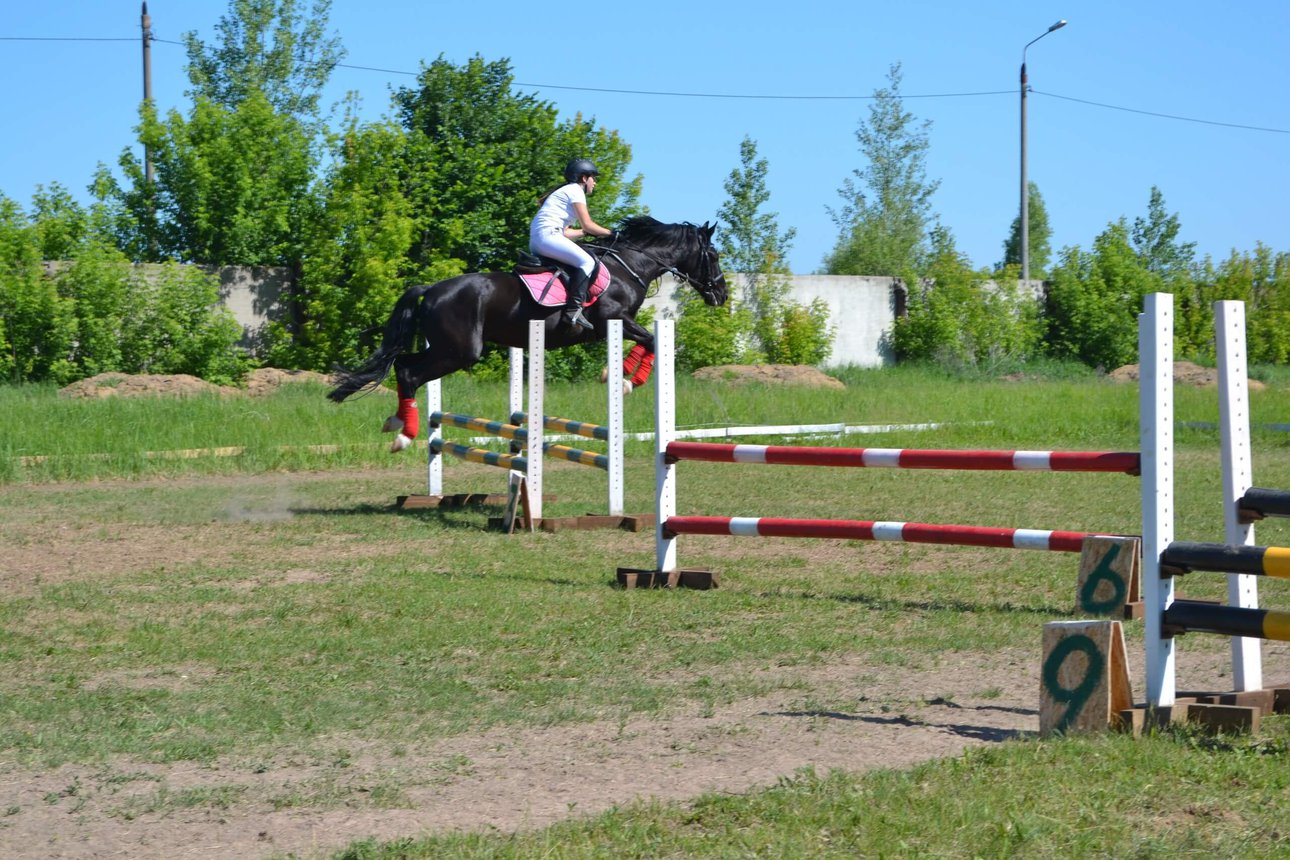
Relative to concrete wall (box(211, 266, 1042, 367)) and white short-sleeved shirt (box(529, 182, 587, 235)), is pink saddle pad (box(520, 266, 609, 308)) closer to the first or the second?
white short-sleeved shirt (box(529, 182, 587, 235))

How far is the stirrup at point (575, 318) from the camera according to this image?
11.5m

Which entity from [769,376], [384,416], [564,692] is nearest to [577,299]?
[564,692]

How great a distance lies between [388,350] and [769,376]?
14.1 metres

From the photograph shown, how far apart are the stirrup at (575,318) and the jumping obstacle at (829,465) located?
11.6 ft

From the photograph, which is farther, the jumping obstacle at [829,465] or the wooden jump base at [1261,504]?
the jumping obstacle at [829,465]

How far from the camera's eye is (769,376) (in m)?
24.8

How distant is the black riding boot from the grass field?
1511 mm

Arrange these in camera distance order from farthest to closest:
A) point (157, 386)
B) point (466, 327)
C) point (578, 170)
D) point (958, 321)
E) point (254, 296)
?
1. point (958, 321)
2. point (254, 296)
3. point (157, 386)
4. point (466, 327)
5. point (578, 170)

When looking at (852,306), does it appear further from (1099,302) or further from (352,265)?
(352,265)

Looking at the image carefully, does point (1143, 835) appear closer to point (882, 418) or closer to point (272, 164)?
point (882, 418)

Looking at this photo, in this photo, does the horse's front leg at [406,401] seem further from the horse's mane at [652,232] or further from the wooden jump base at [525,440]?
the horse's mane at [652,232]

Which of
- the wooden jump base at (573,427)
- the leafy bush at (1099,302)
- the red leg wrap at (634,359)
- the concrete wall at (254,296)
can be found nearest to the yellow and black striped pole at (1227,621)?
the wooden jump base at (573,427)

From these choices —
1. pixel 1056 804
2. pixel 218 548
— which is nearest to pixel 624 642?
pixel 1056 804

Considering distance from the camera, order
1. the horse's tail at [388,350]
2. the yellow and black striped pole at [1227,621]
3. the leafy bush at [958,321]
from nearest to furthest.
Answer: the yellow and black striped pole at [1227,621], the horse's tail at [388,350], the leafy bush at [958,321]
